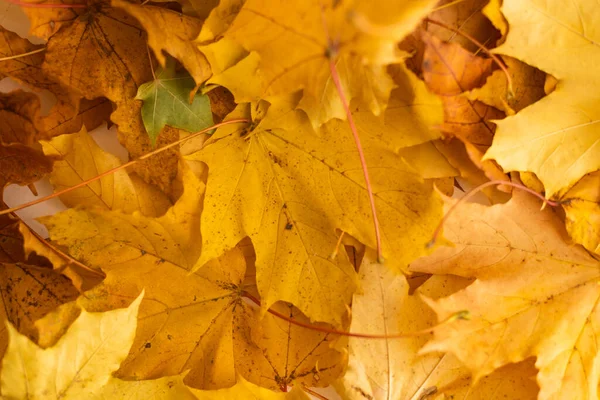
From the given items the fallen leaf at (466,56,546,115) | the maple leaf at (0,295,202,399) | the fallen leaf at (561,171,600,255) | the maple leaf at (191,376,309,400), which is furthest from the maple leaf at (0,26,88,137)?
the fallen leaf at (561,171,600,255)

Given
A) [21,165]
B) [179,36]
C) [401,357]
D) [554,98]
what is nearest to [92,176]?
[21,165]

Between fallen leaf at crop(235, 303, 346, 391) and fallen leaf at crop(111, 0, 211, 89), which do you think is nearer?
fallen leaf at crop(111, 0, 211, 89)

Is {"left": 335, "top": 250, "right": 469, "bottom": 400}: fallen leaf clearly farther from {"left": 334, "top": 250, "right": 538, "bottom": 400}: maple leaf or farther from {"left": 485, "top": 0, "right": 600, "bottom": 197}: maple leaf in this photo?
{"left": 485, "top": 0, "right": 600, "bottom": 197}: maple leaf

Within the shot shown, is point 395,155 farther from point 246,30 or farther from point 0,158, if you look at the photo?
point 0,158

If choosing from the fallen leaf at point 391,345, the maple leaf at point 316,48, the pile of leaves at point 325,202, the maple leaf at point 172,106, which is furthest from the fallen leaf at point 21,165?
the fallen leaf at point 391,345

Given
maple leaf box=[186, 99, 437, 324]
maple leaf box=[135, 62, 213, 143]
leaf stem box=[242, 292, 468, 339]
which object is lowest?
leaf stem box=[242, 292, 468, 339]

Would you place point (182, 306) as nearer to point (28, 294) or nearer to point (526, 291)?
point (28, 294)
